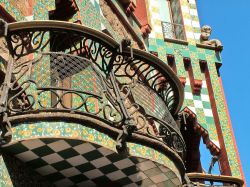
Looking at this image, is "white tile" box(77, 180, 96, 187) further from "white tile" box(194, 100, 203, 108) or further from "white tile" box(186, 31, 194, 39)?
"white tile" box(186, 31, 194, 39)

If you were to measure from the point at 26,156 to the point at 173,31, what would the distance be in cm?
866

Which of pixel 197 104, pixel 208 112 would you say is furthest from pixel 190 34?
pixel 208 112

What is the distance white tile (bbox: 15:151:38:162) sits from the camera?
22.7ft

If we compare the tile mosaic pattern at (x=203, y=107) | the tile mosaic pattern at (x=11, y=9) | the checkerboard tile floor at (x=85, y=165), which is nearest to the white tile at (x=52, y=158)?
the checkerboard tile floor at (x=85, y=165)

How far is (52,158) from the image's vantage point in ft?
23.2

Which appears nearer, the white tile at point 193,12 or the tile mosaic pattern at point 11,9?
the tile mosaic pattern at point 11,9

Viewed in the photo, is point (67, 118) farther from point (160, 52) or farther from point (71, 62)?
point (160, 52)

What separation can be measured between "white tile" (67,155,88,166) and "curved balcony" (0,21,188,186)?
1.30ft

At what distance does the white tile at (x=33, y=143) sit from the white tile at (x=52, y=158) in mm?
256

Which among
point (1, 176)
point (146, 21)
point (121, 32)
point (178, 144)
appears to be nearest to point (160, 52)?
point (146, 21)

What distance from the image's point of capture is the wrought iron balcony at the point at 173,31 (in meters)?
14.9

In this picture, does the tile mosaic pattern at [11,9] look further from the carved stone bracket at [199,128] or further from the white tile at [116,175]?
the carved stone bracket at [199,128]

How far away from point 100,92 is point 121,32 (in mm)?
4453

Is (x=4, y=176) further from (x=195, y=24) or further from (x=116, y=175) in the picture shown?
(x=195, y=24)
